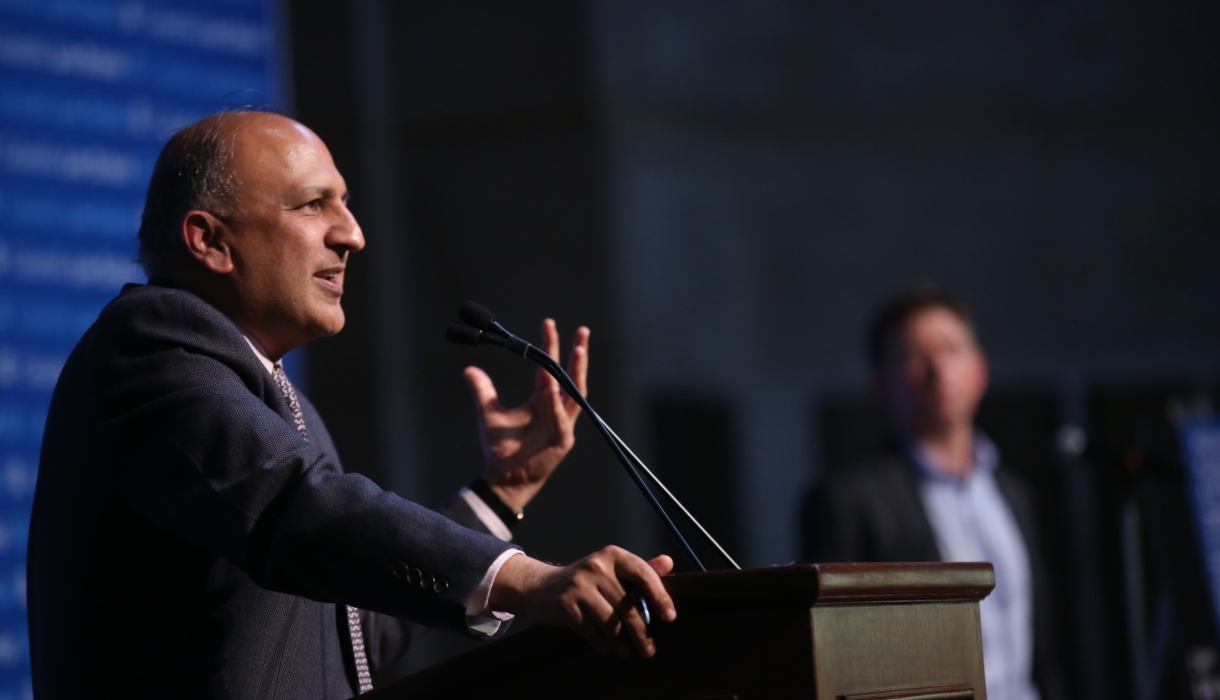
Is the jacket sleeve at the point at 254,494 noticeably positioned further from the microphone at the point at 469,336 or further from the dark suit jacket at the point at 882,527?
the dark suit jacket at the point at 882,527

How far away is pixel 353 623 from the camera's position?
1892 millimetres

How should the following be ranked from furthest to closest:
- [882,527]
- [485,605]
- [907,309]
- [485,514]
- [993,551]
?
[907,309] → [993,551] → [882,527] → [485,514] → [485,605]

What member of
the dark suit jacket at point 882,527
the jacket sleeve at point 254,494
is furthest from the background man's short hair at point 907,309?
the jacket sleeve at point 254,494

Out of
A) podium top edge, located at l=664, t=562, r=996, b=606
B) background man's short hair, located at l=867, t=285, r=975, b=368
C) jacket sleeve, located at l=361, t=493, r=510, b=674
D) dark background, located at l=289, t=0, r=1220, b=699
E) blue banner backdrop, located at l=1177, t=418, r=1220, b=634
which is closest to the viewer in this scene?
podium top edge, located at l=664, t=562, r=996, b=606

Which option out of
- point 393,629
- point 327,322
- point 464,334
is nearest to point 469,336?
point 464,334

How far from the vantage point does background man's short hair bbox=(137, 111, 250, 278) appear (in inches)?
73.3

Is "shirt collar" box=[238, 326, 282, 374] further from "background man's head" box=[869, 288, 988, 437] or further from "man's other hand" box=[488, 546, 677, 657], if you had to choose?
"background man's head" box=[869, 288, 988, 437]

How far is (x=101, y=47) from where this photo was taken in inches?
154

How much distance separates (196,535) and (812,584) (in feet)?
2.31

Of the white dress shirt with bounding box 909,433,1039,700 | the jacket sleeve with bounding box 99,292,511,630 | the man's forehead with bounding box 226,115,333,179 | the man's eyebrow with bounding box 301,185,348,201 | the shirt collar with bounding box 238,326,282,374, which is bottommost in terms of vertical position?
the white dress shirt with bounding box 909,433,1039,700

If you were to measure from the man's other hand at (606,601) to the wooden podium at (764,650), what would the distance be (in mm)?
40

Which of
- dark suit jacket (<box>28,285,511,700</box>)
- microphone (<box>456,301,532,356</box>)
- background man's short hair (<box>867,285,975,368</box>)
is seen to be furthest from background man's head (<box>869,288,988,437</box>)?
dark suit jacket (<box>28,285,511,700</box>)

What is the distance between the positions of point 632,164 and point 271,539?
4.63 m

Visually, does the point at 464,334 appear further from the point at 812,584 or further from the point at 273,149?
the point at 812,584
